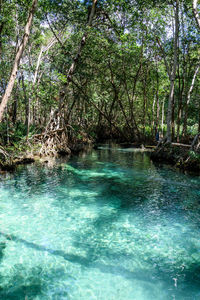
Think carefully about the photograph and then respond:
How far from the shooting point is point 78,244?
4.97m

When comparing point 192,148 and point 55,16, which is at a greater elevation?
point 55,16

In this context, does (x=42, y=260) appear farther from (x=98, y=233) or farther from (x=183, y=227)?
(x=183, y=227)

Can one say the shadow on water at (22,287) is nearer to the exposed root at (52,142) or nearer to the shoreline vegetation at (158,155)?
the shoreline vegetation at (158,155)

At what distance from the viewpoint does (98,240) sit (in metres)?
5.15

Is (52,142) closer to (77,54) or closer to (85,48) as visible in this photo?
(77,54)

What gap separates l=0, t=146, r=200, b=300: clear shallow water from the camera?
12.2 feet

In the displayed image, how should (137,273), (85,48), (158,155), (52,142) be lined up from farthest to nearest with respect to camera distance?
(85,48) < (52,142) < (158,155) < (137,273)

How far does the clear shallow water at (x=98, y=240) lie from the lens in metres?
3.73

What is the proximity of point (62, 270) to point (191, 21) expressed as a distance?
18.1m

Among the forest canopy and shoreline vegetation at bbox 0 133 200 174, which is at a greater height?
the forest canopy

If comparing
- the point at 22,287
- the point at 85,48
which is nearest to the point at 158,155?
the point at 85,48

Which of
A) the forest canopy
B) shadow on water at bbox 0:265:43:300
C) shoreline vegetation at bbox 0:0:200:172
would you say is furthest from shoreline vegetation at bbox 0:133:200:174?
shadow on water at bbox 0:265:43:300

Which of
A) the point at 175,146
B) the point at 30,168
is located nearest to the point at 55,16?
the point at 30,168

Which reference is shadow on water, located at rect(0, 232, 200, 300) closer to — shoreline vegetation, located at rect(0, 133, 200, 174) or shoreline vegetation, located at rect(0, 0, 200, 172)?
shoreline vegetation, located at rect(0, 0, 200, 172)
